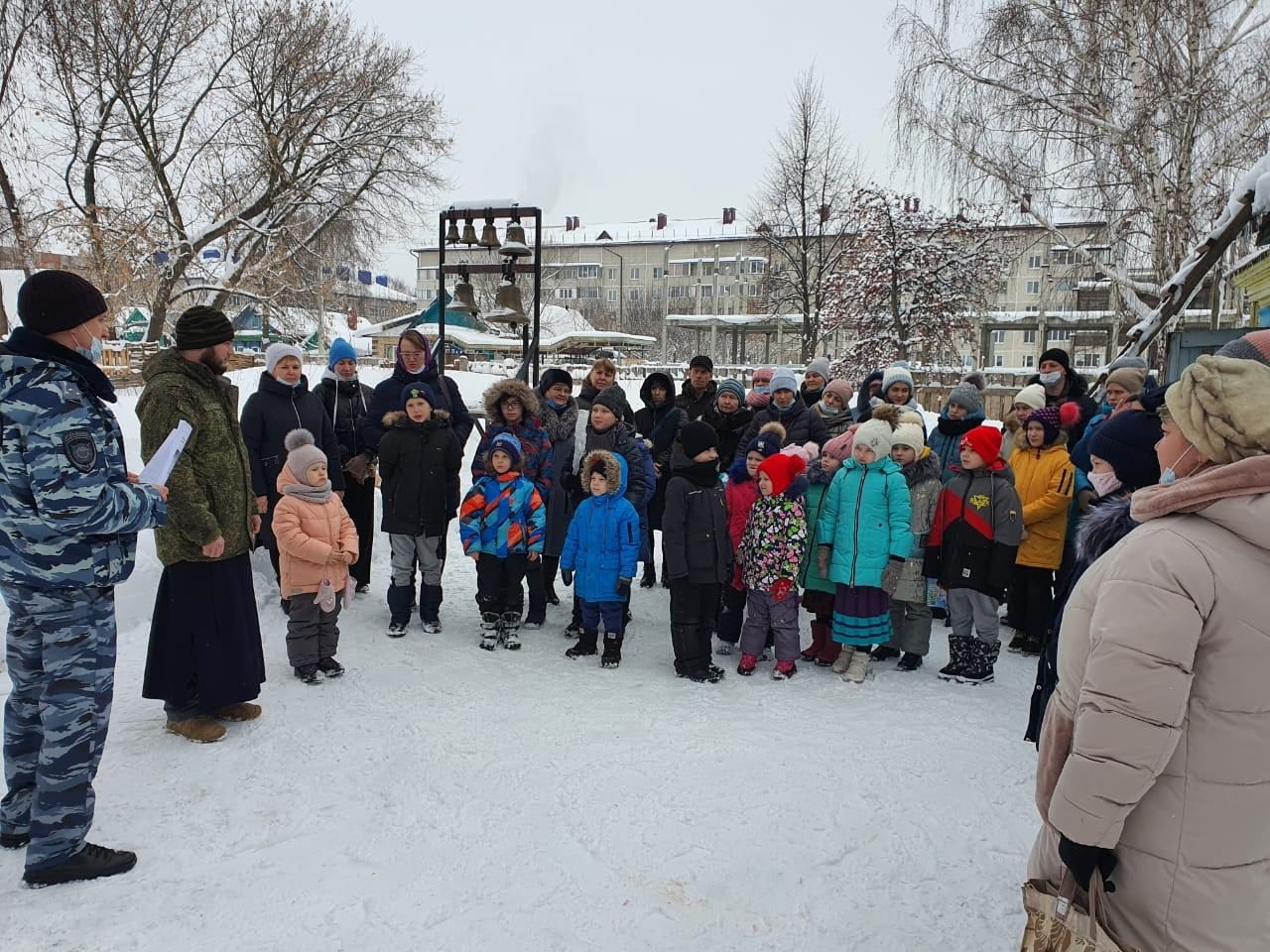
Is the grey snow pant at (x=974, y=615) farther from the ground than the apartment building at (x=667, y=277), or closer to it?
closer to it

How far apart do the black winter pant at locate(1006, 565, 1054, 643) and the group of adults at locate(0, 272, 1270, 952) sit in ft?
3.71

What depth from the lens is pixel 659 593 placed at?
6707 mm

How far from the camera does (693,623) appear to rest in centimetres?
481

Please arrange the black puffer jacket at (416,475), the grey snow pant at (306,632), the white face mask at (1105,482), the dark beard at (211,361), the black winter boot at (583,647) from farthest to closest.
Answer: the black puffer jacket at (416,475)
the black winter boot at (583,647)
the grey snow pant at (306,632)
the dark beard at (211,361)
the white face mask at (1105,482)

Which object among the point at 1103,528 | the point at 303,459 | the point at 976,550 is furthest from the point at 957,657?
the point at 303,459

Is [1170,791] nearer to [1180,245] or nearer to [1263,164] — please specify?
[1263,164]

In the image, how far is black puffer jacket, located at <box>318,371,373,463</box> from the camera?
20.0ft

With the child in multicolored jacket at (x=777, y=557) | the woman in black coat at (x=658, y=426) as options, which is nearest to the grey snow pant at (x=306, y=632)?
the child in multicolored jacket at (x=777, y=557)

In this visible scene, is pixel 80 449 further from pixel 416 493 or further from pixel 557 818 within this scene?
pixel 416 493

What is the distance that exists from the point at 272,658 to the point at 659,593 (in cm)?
318

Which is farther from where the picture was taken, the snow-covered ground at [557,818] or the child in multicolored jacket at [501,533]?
the child in multicolored jacket at [501,533]

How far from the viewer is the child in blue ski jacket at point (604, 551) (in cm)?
504

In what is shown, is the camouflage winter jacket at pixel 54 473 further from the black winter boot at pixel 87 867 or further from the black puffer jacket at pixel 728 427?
the black puffer jacket at pixel 728 427

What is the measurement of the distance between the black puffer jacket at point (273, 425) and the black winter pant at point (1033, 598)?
4913 millimetres
